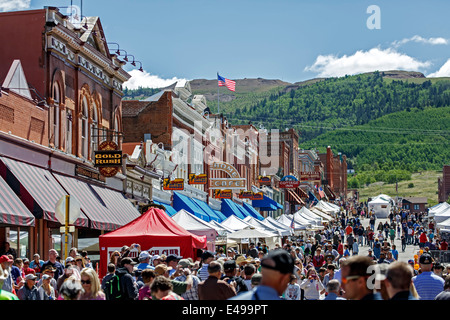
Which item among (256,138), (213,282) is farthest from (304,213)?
(213,282)

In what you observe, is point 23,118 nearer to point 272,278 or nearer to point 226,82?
point 272,278

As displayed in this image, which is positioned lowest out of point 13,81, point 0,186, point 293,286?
point 293,286

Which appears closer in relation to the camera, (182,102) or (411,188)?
(182,102)

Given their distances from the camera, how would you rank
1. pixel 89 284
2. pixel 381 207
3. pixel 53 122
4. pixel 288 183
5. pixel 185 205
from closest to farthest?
pixel 89 284
pixel 53 122
pixel 185 205
pixel 288 183
pixel 381 207

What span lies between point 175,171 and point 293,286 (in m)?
27.6

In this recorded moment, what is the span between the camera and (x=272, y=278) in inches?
226

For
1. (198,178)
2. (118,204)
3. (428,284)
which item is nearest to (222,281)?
(428,284)

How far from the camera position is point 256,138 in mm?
70812

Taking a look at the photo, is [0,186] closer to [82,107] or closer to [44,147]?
[44,147]

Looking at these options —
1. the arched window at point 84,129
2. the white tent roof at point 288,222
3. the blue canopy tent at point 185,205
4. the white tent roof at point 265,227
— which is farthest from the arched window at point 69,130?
the white tent roof at point 288,222

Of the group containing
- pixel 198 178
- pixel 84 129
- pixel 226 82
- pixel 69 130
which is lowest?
pixel 198 178

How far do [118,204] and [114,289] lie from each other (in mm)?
19406

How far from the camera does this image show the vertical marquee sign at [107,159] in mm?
27853

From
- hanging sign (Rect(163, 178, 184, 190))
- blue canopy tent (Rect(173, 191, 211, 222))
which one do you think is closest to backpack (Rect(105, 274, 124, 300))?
hanging sign (Rect(163, 178, 184, 190))
